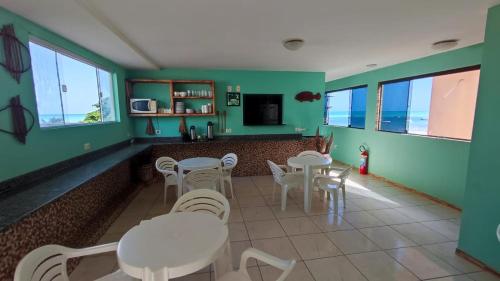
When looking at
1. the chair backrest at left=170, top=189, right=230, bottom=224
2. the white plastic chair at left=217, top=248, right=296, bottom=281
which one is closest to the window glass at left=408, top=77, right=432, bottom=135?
the chair backrest at left=170, top=189, right=230, bottom=224

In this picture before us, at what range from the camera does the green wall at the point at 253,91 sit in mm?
4652

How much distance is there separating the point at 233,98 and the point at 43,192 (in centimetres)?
359

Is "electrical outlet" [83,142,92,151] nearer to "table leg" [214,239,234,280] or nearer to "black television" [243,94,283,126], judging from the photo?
"table leg" [214,239,234,280]

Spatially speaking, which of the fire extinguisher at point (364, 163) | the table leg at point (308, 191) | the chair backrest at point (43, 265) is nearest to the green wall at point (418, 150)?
the fire extinguisher at point (364, 163)

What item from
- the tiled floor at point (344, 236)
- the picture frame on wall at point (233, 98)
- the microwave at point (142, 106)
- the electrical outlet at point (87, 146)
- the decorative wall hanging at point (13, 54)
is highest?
the decorative wall hanging at point (13, 54)

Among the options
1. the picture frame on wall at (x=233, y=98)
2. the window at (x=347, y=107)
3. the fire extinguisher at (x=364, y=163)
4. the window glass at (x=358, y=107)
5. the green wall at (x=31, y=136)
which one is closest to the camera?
the green wall at (x=31, y=136)

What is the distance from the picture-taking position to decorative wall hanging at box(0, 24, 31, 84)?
1831 mm

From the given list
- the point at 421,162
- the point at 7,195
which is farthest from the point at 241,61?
the point at 421,162

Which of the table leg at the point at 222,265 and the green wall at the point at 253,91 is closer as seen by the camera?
the table leg at the point at 222,265

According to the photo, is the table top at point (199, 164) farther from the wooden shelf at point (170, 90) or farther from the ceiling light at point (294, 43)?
the ceiling light at point (294, 43)

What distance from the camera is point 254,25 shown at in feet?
7.69

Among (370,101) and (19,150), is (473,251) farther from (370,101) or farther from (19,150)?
(19,150)

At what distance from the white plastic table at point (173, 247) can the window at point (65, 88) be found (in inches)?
74.3

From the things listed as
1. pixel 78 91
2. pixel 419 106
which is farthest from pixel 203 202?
pixel 419 106
